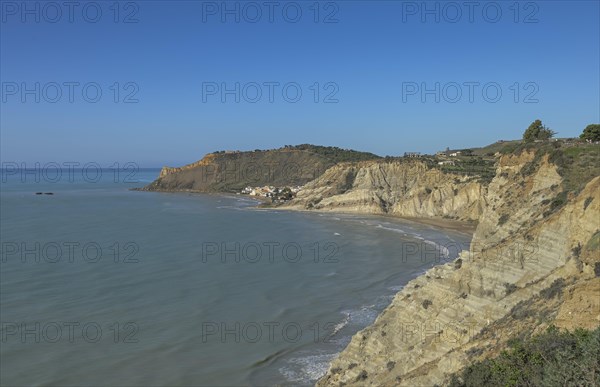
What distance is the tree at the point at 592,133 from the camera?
41.7 m

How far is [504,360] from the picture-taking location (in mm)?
11508

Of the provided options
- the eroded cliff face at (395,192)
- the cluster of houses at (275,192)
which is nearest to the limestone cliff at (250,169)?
the cluster of houses at (275,192)

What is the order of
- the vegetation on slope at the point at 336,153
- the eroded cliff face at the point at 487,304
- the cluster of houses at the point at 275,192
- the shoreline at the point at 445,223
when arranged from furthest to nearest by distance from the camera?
the vegetation on slope at the point at 336,153
the cluster of houses at the point at 275,192
the shoreline at the point at 445,223
the eroded cliff face at the point at 487,304

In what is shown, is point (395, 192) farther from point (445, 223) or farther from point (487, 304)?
point (487, 304)

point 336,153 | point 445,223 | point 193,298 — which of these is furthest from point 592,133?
point 336,153

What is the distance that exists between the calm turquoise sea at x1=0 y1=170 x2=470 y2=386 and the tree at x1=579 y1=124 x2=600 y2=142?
15.4 meters

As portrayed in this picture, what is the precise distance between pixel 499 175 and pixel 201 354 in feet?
89.3

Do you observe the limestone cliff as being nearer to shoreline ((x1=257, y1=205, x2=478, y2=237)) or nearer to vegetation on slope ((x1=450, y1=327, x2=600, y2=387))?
shoreline ((x1=257, y1=205, x2=478, y2=237))

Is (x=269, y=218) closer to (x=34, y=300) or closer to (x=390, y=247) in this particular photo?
(x=390, y=247)

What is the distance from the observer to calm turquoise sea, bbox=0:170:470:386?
22516 millimetres

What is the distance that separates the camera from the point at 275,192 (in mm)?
117188

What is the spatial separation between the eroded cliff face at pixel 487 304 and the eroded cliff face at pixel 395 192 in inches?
1936

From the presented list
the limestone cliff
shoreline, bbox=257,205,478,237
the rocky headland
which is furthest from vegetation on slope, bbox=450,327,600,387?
the limestone cliff

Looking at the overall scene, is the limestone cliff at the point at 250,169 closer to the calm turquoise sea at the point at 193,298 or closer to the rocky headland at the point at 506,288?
the calm turquoise sea at the point at 193,298
